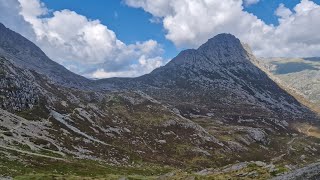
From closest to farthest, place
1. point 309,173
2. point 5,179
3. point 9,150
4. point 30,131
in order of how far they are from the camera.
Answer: point 309,173 < point 5,179 < point 9,150 < point 30,131

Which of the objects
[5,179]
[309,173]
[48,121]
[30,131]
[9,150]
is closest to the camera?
[309,173]

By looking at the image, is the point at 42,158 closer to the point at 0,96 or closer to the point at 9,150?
the point at 9,150

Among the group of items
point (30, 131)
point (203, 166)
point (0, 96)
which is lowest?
point (203, 166)

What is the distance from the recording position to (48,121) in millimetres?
184000

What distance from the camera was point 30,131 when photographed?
154875 millimetres

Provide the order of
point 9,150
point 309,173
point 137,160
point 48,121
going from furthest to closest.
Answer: point 48,121
point 137,160
point 9,150
point 309,173

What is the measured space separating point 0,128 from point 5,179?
253 ft

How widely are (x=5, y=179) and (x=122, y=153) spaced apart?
101811 millimetres

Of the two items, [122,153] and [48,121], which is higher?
[48,121]

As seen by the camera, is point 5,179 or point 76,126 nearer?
point 5,179

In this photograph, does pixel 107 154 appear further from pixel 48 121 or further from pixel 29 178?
pixel 29 178

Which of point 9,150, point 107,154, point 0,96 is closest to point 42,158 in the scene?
point 9,150

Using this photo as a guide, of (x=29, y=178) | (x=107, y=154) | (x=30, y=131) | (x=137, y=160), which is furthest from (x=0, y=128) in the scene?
(x=29, y=178)

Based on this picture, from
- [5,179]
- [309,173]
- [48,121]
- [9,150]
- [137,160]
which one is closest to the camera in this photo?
[309,173]
